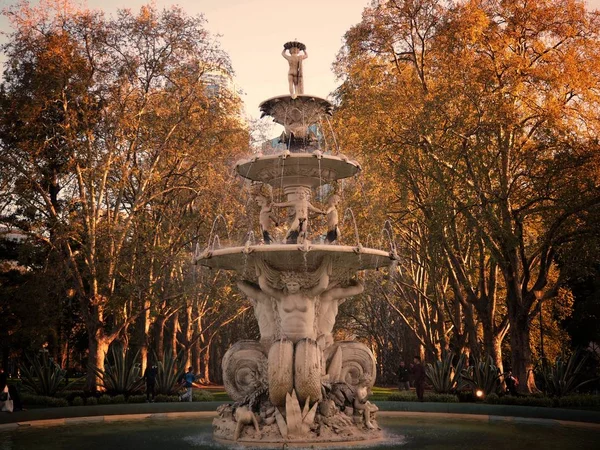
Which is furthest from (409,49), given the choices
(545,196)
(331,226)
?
(331,226)

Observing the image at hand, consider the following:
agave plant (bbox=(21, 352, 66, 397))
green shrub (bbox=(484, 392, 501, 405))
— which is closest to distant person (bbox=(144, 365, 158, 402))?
agave plant (bbox=(21, 352, 66, 397))

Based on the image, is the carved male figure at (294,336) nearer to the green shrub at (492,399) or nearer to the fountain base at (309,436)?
the fountain base at (309,436)

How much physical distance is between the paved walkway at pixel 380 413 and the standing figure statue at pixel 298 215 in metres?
5.61

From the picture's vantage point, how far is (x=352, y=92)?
2473 cm

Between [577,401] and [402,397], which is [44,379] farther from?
[577,401]

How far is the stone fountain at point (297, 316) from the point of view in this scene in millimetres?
10680

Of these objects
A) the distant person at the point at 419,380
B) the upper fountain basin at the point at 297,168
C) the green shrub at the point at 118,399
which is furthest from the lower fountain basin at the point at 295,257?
the green shrub at the point at 118,399

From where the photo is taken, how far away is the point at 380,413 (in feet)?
51.3

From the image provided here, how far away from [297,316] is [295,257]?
113 cm

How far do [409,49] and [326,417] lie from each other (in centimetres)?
1659

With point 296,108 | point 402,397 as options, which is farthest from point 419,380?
point 296,108

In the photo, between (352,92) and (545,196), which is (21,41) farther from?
(545,196)

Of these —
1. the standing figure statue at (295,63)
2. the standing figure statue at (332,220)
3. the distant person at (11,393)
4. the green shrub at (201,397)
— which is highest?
the standing figure statue at (295,63)

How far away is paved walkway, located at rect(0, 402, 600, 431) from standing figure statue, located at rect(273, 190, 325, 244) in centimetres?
561
